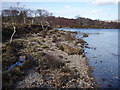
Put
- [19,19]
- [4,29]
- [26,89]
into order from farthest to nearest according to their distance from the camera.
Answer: [19,19]
[4,29]
[26,89]

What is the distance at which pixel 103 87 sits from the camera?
1015cm

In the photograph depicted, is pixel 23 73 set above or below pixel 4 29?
below

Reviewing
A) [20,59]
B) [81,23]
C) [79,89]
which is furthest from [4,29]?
[81,23]

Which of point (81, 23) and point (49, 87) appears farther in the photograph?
point (81, 23)

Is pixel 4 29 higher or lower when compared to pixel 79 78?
higher

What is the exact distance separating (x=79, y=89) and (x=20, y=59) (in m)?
8.27

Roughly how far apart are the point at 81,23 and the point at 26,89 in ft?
359

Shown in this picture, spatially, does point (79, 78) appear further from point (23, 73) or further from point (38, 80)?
point (23, 73)

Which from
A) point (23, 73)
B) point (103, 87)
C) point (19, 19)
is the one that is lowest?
point (103, 87)

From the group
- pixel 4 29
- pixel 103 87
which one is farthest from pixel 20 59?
pixel 4 29

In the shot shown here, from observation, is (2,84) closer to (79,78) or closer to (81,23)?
(79,78)

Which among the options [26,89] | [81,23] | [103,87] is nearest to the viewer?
[26,89]

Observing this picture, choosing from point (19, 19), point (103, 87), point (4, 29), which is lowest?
point (103, 87)

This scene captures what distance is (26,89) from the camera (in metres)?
9.09
